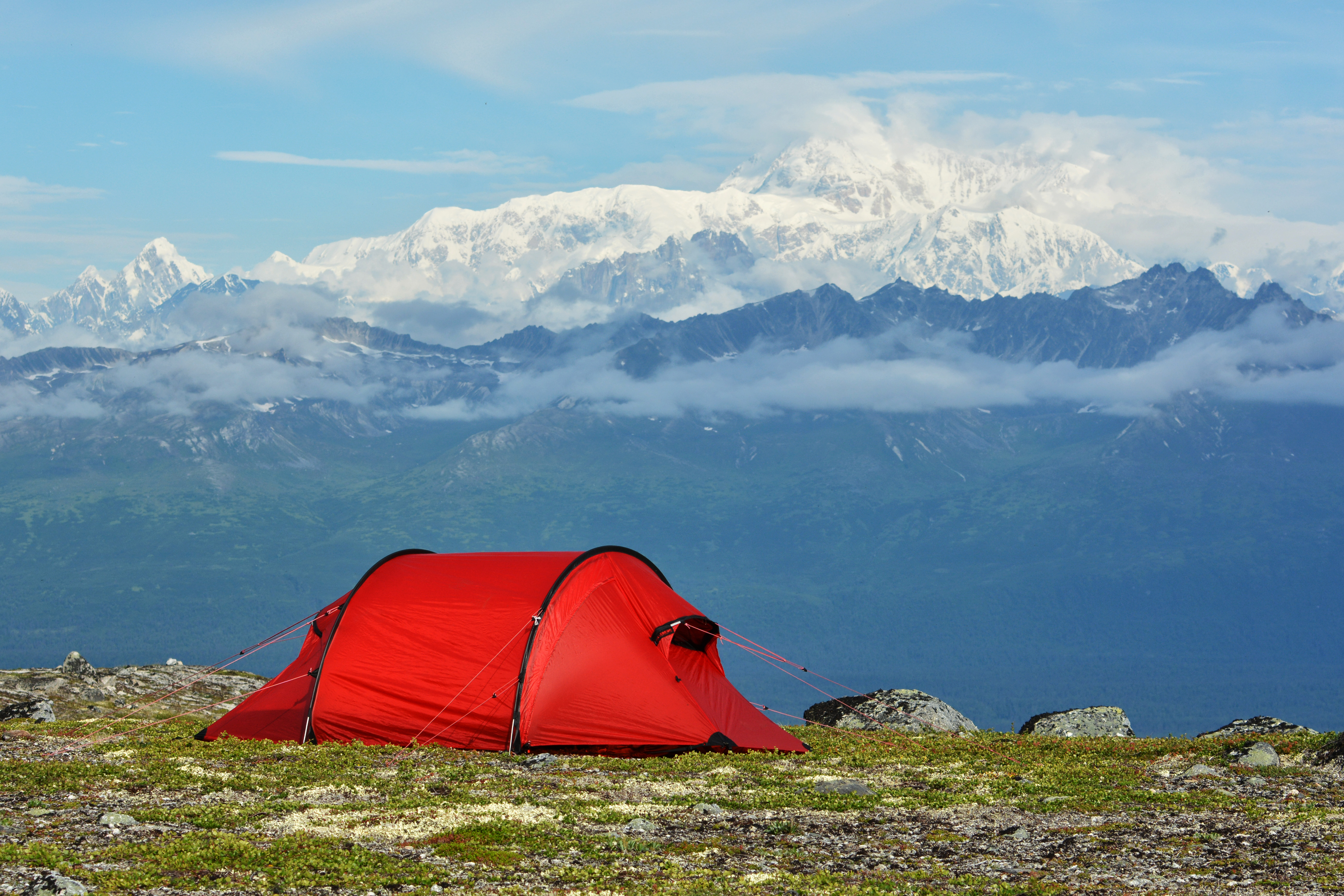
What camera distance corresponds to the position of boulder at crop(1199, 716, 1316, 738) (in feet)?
114

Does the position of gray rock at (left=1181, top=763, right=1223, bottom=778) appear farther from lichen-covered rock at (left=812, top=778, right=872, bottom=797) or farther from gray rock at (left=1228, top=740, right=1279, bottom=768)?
lichen-covered rock at (left=812, top=778, right=872, bottom=797)

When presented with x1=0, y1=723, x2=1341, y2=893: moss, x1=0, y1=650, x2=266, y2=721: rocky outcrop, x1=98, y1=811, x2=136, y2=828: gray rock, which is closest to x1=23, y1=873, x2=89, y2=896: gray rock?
x1=0, y1=723, x2=1341, y2=893: moss

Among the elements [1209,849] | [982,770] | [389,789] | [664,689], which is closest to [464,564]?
[664,689]

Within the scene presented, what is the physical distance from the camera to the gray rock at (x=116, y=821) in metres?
19.8

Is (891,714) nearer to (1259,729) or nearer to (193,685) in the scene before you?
(1259,729)

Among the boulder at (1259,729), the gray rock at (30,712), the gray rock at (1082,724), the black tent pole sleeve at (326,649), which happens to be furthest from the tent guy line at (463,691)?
the gray rock at (1082,724)

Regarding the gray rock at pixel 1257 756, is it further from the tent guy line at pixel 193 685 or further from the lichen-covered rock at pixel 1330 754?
the tent guy line at pixel 193 685

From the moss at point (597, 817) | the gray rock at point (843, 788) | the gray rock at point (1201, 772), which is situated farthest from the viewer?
the gray rock at point (1201, 772)

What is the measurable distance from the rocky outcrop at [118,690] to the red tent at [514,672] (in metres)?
14.7

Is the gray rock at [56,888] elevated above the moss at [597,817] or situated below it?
below

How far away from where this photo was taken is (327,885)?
16.7 m

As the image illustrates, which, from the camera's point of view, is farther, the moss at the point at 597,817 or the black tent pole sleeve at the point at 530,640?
the black tent pole sleeve at the point at 530,640

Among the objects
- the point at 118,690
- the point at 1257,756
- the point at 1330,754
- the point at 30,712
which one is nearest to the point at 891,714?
the point at 1257,756

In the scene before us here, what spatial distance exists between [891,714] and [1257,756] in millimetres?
17628
